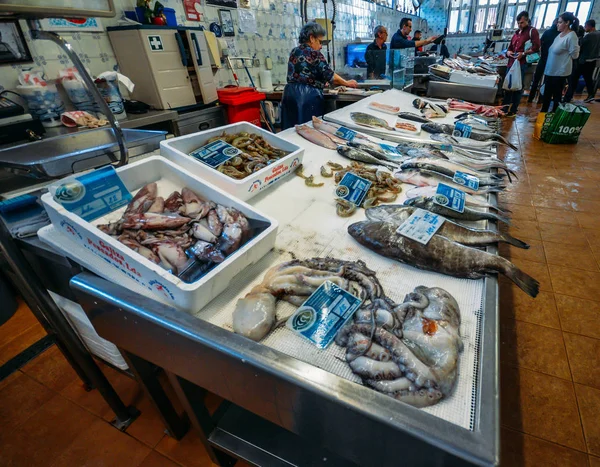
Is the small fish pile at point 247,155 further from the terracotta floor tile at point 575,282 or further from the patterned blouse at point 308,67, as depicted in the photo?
the patterned blouse at point 308,67

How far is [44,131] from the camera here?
2865 millimetres

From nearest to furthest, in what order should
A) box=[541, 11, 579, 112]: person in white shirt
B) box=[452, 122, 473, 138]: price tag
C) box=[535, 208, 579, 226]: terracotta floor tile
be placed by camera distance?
box=[452, 122, 473, 138]: price tag < box=[535, 208, 579, 226]: terracotta floor tile < box=[541, 11, 579, 112]: person in white shirt

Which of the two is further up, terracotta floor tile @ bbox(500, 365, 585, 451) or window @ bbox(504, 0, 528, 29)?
window @ bbox(504, 0, 528, 29)

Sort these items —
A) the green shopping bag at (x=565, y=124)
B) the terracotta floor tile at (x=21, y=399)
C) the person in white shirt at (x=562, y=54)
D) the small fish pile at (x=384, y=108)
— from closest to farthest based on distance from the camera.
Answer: the terracotta floor tile at (x=21, y=399), the small fish pile at (x=384, y=108), the green shopping bag at (x=565, y=124), the person in white shirt at (x=562, y=54)

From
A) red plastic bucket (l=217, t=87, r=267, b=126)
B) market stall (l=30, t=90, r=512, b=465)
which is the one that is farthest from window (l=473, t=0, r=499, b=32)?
market stall (l=30, t=90, r=512, b=465)

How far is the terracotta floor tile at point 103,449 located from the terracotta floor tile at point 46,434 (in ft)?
0.15

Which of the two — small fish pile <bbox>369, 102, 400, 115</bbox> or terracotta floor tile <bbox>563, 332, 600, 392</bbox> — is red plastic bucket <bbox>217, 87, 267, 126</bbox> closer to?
small fish pile <bbox>369, 102, 400, 115</bbox>

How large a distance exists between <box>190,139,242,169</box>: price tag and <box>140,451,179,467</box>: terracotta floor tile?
1.63 meters

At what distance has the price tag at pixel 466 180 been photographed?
6.61 ft

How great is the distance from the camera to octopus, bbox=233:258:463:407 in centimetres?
85

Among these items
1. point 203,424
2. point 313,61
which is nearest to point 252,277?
point 203,424

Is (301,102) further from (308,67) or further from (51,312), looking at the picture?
(51,312)

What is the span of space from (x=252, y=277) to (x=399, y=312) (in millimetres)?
569

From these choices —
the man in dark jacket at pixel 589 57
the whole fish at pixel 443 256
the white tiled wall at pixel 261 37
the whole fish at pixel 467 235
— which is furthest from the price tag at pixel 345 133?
the man in dark jacket at pixel 589 57
